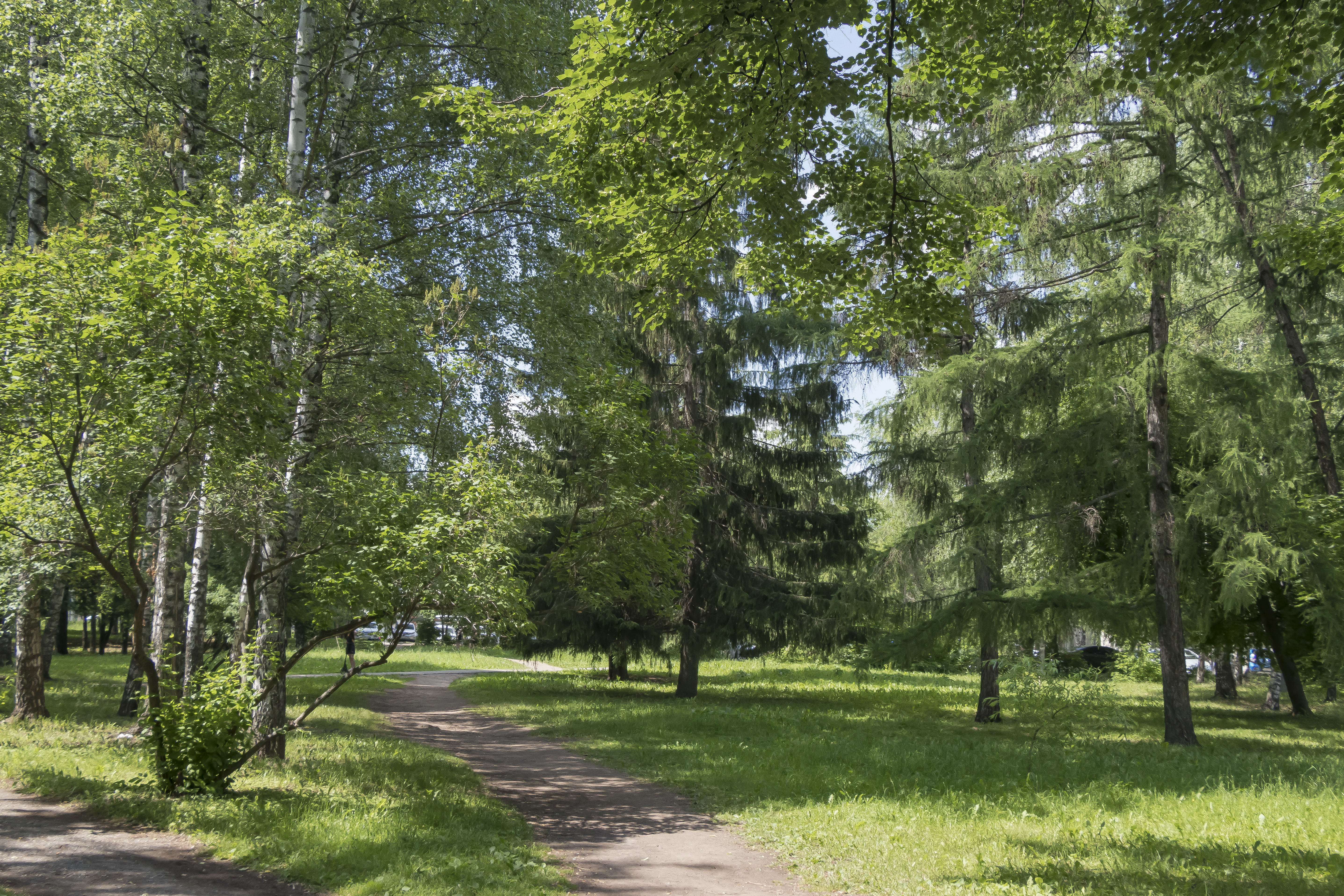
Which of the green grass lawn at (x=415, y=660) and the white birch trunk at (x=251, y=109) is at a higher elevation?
the white birch trunk at (x=251, y=109)

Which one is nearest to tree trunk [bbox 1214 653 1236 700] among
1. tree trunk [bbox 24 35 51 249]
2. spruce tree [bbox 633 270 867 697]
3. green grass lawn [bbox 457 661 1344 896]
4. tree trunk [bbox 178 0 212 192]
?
green grass lawn [bbox 457 661 1344 896]

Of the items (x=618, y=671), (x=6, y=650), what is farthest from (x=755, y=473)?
(x=6, y=650)

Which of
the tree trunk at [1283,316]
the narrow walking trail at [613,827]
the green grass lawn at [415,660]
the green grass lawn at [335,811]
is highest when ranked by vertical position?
the tree trunk at [1283,316]

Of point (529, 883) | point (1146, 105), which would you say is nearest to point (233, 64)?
point (529, 883)

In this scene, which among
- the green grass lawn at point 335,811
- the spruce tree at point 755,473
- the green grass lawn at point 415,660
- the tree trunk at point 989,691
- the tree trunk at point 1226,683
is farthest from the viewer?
the green grass lawn at point 415,660

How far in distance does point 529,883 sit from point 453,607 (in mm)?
2791

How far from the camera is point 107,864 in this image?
5.81 meters

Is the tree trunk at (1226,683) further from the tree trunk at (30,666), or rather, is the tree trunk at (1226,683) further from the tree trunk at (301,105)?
the tree trunk at (30,666)

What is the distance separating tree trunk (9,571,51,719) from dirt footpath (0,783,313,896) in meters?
5.90

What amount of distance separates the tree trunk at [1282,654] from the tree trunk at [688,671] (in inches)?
490

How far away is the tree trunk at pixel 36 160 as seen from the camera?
1237 cm

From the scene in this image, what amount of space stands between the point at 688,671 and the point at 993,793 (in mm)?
12351

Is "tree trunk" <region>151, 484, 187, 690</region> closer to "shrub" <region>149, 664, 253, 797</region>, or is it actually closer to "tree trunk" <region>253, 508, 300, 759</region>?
"tree trunk" <region>253, 508, 300, 759</region>

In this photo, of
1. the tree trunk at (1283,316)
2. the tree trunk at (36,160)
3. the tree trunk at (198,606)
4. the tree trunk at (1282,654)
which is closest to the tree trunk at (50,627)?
the tree trunk at (198,606)
